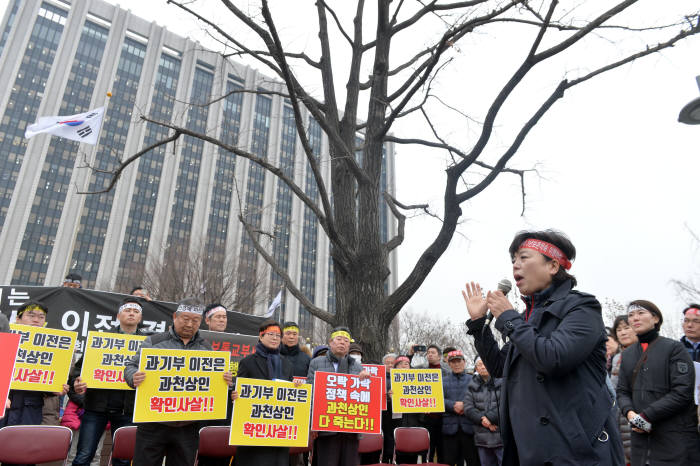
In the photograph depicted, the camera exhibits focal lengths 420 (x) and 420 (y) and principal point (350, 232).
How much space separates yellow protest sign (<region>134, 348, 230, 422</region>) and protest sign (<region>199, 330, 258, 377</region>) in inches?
81.1

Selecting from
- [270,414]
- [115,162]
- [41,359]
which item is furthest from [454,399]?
[115,162]

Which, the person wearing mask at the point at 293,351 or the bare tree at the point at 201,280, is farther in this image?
the bare tree at the point at 201,280

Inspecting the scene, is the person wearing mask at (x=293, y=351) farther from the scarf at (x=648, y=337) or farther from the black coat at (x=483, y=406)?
the scarf at (x=648, y=337)

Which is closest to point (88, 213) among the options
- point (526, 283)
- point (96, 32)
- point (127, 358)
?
point (96, 32)

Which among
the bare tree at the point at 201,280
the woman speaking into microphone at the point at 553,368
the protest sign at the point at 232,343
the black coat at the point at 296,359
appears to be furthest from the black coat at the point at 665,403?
the bare tree at the point at 201,280

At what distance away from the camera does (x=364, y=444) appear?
5895 mm

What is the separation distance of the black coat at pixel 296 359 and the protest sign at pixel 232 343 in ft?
2.82

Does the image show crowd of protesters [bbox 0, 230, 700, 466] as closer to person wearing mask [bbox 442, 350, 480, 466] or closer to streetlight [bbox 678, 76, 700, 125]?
person wearing mask [bbox 442, 350, 480, 466]

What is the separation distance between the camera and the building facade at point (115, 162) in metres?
60.2

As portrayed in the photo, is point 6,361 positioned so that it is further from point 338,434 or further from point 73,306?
point 73,306

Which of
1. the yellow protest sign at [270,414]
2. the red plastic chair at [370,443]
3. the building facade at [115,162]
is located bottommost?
the red plastic chair at [370,443]

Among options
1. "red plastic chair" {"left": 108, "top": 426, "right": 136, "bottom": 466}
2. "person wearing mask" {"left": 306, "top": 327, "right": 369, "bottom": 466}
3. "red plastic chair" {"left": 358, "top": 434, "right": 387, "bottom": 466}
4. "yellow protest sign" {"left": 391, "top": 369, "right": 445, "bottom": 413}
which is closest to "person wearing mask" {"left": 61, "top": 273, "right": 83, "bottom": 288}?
"red plastic chair" {"left": 108, "top": 426, "right": 136, "bottom": 466}

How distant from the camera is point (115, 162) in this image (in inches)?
2525

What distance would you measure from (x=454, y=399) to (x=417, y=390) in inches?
27.6
